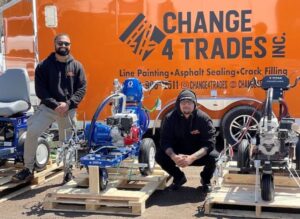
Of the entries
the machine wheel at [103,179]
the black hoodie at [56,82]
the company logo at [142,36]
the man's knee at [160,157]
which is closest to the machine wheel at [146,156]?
the man's knee at [160,157]

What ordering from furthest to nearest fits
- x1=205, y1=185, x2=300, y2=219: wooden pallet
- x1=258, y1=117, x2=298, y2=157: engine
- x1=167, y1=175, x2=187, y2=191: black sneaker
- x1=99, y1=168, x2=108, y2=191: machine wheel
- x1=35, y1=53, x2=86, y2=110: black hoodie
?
x1=35, y1=53, x2=86, y2=110: black hoodie
x1=167, y1=175, x2=187, y2=191: black sneaker
x1=99, y1=168, x2=108, y2=191: machine wheel
x1=258, y1=117, x2=298, y2=157: engine
x1=205, y1=185, x2=300, y2=219: wooden pallet

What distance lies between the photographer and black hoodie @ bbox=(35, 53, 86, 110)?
569cm

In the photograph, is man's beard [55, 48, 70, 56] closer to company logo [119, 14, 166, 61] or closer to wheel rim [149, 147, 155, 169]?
wheel rim [149, 147, 155, 169]

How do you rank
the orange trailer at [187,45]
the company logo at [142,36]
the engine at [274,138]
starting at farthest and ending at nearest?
the company logo at [142,36], the orange trailer at [187,45], the engine at [274,138]

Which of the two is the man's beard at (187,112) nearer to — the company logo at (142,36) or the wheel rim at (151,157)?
the wheel rim at (151,157)

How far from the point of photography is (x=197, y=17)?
24.1 ft

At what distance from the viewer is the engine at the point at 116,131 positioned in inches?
213

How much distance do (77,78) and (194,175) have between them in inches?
79.4

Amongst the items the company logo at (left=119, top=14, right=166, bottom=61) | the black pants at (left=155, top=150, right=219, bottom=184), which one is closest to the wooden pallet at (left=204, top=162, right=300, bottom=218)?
the black pants at (left=155, top=150, right=219, bottom=184)

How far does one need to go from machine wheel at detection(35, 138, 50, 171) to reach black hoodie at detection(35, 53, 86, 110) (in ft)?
2.33

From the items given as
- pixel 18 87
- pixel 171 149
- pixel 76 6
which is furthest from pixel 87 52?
pixel 171 149

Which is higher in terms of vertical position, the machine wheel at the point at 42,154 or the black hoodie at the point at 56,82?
the black hoodie at the point at 56,82

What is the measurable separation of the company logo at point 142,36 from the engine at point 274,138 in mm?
3072

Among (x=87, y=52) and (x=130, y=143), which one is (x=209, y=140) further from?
(x=87, y=52)
